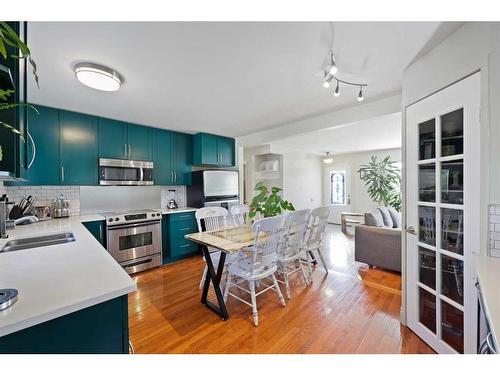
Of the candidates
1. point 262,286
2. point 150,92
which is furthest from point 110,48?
point 262,286

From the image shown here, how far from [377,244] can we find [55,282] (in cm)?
340

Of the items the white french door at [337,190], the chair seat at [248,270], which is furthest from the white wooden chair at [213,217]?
the white french door at [337,190]

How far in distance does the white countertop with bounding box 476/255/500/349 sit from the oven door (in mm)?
3352

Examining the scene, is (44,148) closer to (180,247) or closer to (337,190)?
(180,247)

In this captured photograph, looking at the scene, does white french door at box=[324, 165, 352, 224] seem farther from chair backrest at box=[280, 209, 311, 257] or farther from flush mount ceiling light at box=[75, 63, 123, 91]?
flush mount ceiling light at box=[75, 63, 123, 91]

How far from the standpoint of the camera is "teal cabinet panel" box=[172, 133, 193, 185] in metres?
3.89

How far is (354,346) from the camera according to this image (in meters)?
1.64

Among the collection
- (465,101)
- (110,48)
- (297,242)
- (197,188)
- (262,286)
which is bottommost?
(262,286)

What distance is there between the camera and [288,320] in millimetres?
1963

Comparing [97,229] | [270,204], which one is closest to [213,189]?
[270,204]

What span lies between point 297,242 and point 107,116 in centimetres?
308

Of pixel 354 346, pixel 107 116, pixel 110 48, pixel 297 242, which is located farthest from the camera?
pixel 107 116

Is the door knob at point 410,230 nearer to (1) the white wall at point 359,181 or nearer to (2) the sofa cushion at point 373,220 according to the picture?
(2) the sofa cushion at point 373,220
